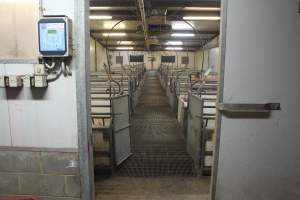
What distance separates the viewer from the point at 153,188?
2.93 metres

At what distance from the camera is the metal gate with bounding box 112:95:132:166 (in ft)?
10.7

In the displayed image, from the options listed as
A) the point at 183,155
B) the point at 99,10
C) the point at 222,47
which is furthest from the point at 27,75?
the point at 99,10

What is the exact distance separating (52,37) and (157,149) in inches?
126

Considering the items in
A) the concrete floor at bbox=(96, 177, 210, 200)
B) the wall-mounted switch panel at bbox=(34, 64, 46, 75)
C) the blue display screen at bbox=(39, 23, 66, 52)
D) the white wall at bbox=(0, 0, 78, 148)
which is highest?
the blue display screen at bbox=(39, 23, 66, 52)

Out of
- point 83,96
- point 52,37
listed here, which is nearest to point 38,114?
point 83,96

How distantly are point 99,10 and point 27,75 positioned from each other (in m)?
4.20

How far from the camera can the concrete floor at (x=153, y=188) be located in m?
2.72

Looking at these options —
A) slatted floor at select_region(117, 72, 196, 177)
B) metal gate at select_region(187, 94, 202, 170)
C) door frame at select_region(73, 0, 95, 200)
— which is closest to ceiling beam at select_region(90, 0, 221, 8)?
metal gate at select_region(187, 94, 202, 170)

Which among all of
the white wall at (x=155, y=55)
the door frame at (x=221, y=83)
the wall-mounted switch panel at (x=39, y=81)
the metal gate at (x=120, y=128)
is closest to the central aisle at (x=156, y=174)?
the metal gate at (x=120, y=128)

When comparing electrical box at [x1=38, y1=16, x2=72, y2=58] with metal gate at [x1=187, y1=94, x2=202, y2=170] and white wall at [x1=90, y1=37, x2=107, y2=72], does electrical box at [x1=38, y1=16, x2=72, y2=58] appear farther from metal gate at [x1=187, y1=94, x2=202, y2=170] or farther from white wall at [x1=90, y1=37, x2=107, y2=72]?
white wall at [x1=90, y1=37, x2=107, y2=72]

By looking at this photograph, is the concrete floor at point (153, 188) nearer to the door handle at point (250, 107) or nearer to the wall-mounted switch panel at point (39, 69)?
the door handle at point (250, 107)

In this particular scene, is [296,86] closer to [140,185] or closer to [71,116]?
[71,116]

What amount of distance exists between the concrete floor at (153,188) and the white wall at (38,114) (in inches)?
52.4

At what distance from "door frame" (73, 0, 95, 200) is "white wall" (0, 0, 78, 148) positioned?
0.04 meters
